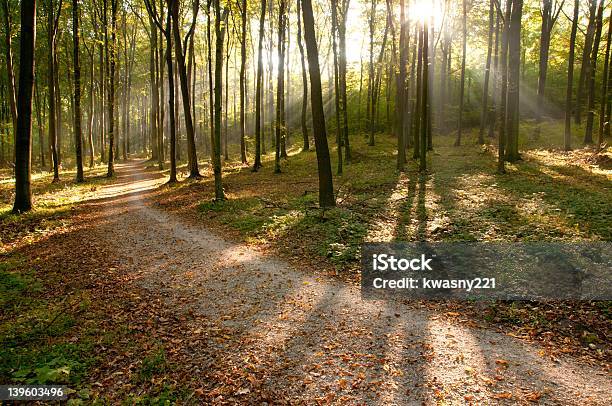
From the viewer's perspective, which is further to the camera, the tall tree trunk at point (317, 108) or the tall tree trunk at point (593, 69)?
the tall tree trunk at point (593, 69)

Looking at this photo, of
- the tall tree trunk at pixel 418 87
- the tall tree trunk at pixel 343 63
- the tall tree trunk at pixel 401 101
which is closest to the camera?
the tall tree trunk at pixel 418 87

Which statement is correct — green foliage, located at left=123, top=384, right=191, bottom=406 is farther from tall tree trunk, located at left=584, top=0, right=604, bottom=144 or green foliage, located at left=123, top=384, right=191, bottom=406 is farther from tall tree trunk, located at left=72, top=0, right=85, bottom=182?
tall tree trunk, located at left=584, top=0, right=604, bottom=144

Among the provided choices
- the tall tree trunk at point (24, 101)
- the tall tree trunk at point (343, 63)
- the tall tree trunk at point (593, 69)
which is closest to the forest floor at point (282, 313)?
the tall tree trunk at point (24, 101)

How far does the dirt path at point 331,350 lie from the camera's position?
4.45 meters

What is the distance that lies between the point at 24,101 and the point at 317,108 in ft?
30.8

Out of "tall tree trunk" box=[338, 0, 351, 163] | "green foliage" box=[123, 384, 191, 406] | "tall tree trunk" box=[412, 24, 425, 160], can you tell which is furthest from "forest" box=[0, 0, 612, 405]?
"tall tree trunk" box=[338, 0, 351, 163]

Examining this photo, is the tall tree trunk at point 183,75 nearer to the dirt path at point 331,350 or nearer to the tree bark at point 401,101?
the tree bark at point 401,101

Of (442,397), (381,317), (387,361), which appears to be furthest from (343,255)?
(442,397)

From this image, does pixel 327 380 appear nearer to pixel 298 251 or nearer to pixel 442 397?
pixel 442 397

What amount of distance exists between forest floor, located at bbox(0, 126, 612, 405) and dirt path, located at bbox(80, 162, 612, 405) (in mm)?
24

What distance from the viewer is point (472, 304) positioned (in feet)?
21.5

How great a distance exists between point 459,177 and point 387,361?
45.8ft

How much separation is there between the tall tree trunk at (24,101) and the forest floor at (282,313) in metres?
1.17

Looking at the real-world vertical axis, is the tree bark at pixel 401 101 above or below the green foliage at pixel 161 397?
above
